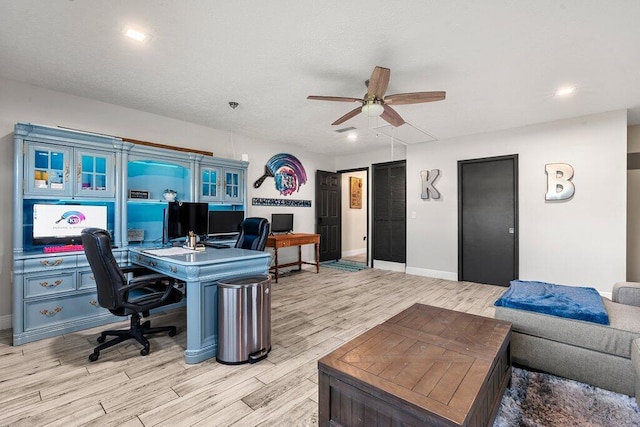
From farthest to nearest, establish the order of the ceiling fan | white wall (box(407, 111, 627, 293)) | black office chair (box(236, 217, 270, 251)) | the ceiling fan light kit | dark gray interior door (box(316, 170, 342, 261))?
dark gray interior door (box(316, 170, 342, 261)) → white wall (box(407, 111, 627, 293)) → black office chair (box(236, 217, 270, 251)) → the ceiling fan light kit → the ceiling fan

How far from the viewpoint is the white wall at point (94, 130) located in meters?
3.20

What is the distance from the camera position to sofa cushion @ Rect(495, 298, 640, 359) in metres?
2.01

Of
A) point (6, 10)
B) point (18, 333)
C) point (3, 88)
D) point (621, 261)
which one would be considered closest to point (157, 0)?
point (6, 10)

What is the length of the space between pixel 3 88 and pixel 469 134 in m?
6.57

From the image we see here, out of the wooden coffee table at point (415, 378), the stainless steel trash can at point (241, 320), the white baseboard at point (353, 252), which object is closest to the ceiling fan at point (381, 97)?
A: the stainless steel trash can at point (241, 320)

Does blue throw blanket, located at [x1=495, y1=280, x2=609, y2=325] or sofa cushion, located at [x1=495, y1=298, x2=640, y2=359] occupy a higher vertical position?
blue throw blanket, located at [x1=495, y1=280, x2=609, y2=325]

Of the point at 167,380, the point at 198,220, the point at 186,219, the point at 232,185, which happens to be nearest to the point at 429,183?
the point at 232,185

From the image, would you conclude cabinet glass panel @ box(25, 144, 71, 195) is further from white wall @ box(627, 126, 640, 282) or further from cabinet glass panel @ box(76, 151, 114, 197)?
white wall @ box(627, 126, 640, 282)

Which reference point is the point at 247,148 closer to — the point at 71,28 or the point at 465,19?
the point at 71,28

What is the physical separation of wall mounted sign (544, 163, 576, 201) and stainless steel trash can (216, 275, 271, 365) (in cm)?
464

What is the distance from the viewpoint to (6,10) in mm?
2102

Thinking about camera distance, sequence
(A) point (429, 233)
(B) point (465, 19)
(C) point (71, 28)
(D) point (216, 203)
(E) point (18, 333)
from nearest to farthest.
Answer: (B) point (465, 19) → (C) point (71, 28) → (E) point (18, 333) → (D) point (216, 203) → (A) point (429, 233)

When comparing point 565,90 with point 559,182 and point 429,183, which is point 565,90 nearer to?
point 559,182

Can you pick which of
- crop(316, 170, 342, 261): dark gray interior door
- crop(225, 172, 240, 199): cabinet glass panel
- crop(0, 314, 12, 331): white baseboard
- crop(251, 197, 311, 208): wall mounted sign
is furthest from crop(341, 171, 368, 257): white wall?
crop(0, 314, 12, 331): white baseboard
